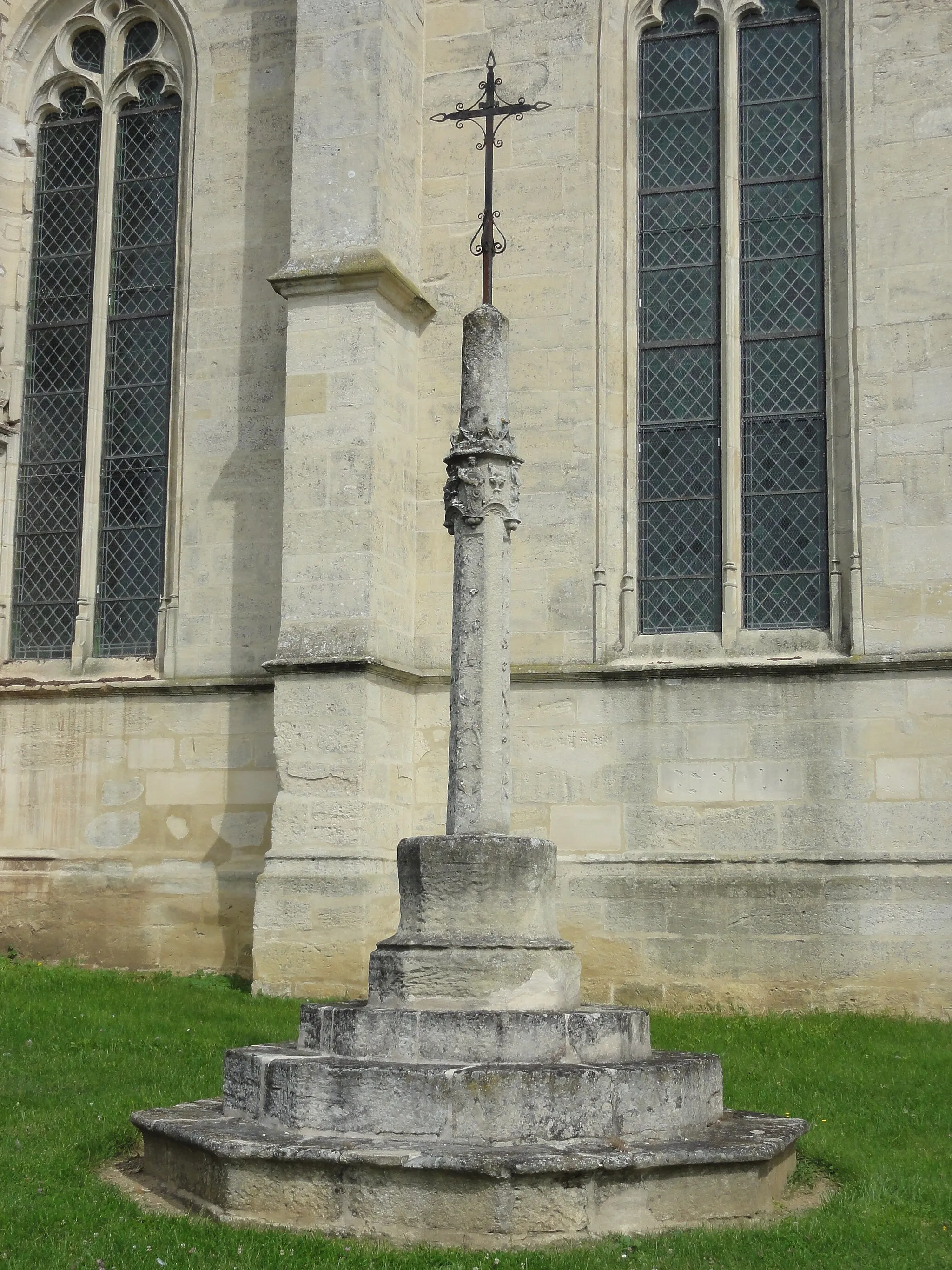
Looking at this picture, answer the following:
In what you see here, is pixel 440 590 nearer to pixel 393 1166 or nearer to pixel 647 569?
pixel 647 569

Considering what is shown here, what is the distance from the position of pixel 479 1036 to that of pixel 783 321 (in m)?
7.73

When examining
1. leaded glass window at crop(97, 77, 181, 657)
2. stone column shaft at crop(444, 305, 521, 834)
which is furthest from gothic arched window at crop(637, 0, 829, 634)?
stone column shaft at crop(444, 305, 521, 834)

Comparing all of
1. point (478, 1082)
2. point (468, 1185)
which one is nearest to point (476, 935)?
point (478, 1082)

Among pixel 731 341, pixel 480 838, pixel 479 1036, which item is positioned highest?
pixel 731 341

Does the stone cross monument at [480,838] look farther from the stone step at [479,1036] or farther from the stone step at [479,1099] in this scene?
the stone step at [479,1099]

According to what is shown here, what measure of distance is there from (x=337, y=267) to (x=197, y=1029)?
18.8 feet

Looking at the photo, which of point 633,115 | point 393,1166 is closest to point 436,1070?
point 393,1166

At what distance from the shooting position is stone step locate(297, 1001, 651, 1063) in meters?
6.07

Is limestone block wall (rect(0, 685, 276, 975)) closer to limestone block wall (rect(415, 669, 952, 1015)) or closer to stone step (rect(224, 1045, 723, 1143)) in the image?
limestone block wall (rect(415, 669, 952, 1015))

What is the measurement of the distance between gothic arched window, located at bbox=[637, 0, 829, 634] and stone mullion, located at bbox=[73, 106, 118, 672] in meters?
4.77

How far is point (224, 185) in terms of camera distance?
43.6 ft

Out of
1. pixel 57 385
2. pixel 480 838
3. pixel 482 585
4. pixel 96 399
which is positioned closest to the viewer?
pixel 480 838

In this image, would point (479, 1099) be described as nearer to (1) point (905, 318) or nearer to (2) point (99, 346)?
(1) point (905, 318)

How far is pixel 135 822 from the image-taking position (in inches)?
501
